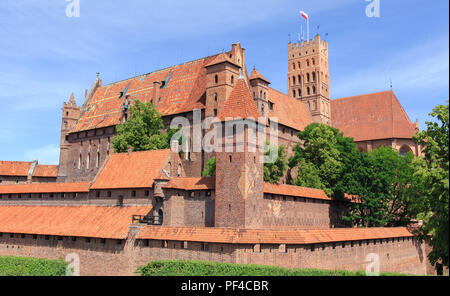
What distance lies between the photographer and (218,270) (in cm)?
2411

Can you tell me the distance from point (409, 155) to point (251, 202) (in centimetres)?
2699

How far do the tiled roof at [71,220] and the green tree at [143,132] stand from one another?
919 centimetres

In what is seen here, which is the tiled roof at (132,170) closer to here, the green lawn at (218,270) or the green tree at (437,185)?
the green lawn at (218,270)

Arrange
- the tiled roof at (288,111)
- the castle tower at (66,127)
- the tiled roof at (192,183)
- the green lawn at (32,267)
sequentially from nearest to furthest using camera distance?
the green lawn at (32,267)
the tiled roof at (192,183)
the tiled roof at (288,111)
the castle tower at (66,127)

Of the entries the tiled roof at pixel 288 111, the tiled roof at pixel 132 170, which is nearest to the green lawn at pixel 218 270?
the tiled roof at pixel 132 170

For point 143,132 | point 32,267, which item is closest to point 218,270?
point 32,267

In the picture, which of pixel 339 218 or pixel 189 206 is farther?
pixel 339 218

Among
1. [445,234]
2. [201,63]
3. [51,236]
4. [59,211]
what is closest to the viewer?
[445,234]

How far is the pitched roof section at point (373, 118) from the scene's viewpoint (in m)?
60.4

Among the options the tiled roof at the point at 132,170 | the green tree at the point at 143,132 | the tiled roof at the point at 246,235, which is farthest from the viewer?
the green tree at the point at 143,132

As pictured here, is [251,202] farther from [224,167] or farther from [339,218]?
[339,218]

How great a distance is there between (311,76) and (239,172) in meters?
47.6

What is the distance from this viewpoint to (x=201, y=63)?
5156 centimetres
